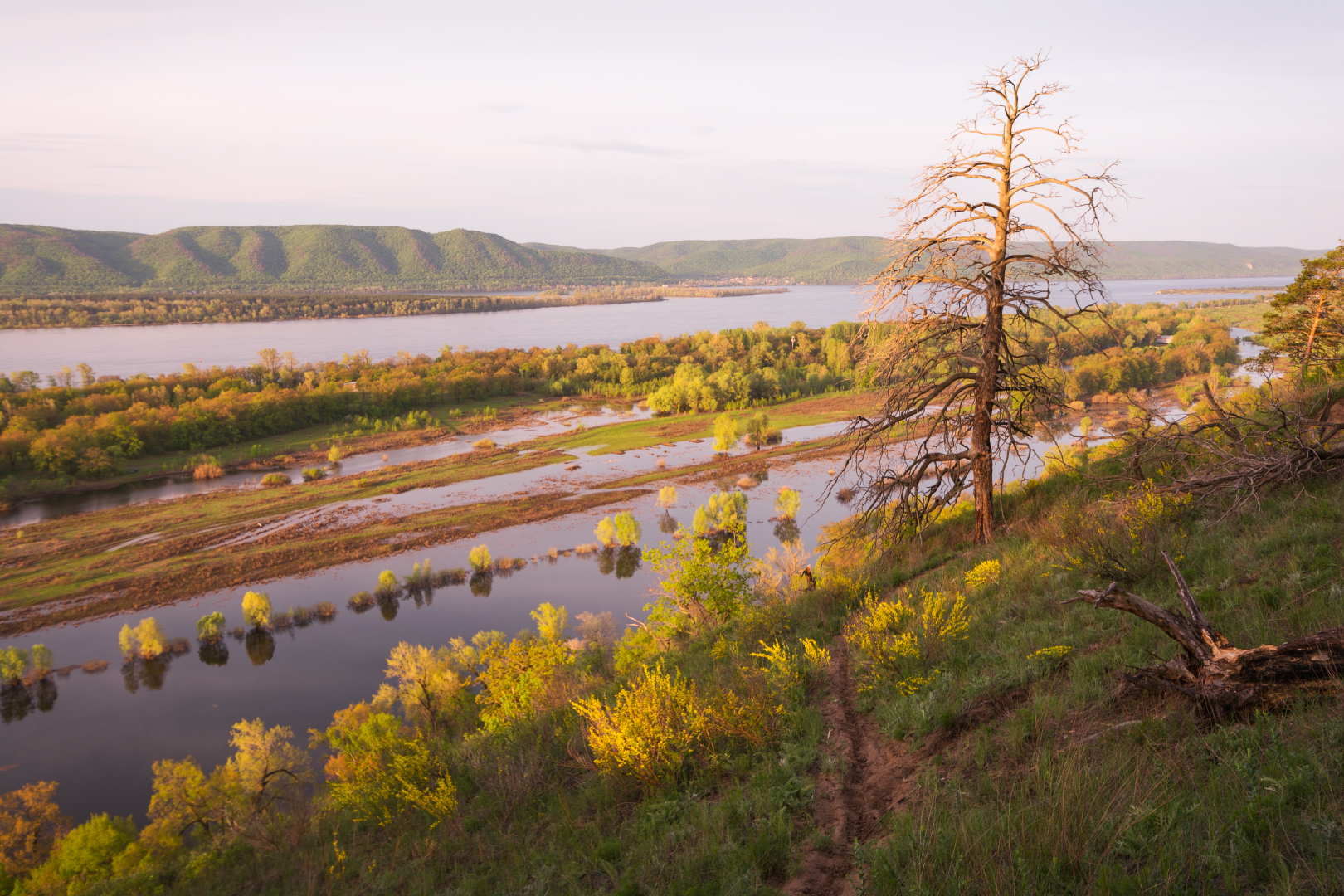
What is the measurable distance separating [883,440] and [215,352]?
12943 centimetres

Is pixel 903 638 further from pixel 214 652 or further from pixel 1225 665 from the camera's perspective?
pixel 214 652

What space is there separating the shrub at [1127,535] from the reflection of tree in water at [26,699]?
116ft

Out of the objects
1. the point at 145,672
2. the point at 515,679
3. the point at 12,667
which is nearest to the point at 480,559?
the point at 145,672

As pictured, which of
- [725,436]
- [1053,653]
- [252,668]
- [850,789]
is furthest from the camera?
[725,436]

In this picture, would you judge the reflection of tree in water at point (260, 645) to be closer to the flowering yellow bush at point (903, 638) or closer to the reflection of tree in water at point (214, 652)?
the reflection of tree in water at point (214, 652)

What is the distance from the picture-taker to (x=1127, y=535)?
25.8 ft

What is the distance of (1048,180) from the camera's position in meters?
8.77

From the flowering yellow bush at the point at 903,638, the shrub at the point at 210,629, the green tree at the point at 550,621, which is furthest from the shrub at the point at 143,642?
the flowering yellow bush at the point at 903,638

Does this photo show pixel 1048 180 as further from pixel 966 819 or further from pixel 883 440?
pixel 966 819

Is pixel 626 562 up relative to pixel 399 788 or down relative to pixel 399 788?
down

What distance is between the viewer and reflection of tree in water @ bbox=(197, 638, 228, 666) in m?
27.4

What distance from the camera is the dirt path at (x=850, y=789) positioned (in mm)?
4023

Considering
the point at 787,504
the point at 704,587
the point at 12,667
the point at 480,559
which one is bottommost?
the point at 12,667

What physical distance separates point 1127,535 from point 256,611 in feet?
109
